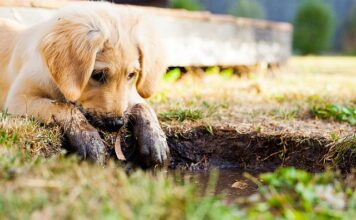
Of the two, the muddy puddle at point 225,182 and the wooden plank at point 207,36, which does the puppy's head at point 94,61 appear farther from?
the wooden plank at point 207,36

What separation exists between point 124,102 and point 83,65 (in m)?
0.36

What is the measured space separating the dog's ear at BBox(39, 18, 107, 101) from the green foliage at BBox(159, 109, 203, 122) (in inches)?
43.3

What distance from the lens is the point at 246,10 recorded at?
21359 millimetres

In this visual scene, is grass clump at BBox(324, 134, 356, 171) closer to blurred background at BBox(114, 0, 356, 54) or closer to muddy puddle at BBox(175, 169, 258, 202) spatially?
muddy puddle at BBox(175, 169, 258, 202)

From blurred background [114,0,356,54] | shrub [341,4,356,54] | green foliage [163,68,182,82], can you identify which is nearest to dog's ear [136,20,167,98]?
green foliage [163,68,182,82]

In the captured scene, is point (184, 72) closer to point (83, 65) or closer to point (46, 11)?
point (46, 11)

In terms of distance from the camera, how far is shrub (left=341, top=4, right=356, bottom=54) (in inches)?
927

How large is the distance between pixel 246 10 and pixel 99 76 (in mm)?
17346

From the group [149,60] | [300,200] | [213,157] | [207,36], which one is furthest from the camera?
[207,36]

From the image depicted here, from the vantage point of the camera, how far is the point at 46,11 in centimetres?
671

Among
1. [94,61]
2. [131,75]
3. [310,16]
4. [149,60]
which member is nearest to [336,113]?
[149,60]

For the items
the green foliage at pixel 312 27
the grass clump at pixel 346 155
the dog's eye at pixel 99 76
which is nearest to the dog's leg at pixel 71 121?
the dog's eye at pixel 99 76

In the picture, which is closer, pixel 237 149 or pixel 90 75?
pixel 90 75

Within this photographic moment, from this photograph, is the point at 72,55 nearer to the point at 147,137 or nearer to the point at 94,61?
the point at 94,61
